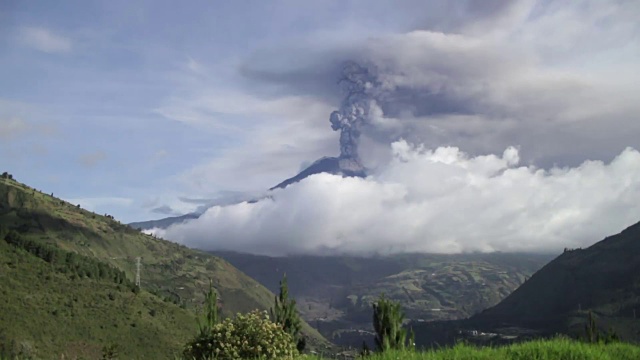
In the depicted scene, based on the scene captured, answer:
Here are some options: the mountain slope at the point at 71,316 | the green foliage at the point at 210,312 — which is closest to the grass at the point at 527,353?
the green foliage at the point at 210,312

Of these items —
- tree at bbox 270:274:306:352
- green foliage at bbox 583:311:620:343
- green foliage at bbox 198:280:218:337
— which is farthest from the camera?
tree at bbox 270:274:306:352

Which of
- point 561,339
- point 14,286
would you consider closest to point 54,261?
point 14,286

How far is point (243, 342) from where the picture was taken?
22.4 metres

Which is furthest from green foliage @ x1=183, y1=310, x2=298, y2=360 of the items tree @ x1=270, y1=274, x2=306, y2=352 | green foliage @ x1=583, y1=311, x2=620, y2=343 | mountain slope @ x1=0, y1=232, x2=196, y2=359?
mountain slope @ x1=0, y1=232, x2=196, y2=359

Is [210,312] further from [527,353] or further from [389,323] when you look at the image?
[527,353]

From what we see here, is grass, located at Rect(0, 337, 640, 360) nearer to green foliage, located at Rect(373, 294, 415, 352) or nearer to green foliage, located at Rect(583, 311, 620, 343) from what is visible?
green foliage, located at Rect(583, 311, 620, 343)

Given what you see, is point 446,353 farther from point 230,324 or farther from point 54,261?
point 54,261

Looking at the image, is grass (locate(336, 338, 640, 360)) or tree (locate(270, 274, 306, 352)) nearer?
grass (locate(336, 338, 640, 360))

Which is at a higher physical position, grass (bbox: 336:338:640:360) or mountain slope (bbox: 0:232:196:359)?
grass (bbox: 336:338:640:360)

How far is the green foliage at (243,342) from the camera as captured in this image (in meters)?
21.8

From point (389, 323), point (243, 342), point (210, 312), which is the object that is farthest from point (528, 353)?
point (210, 312)

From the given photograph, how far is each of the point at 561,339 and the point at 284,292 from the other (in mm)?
27192

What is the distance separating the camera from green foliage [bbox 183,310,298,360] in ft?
71.5

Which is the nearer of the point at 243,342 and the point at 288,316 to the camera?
the point at 243,342
